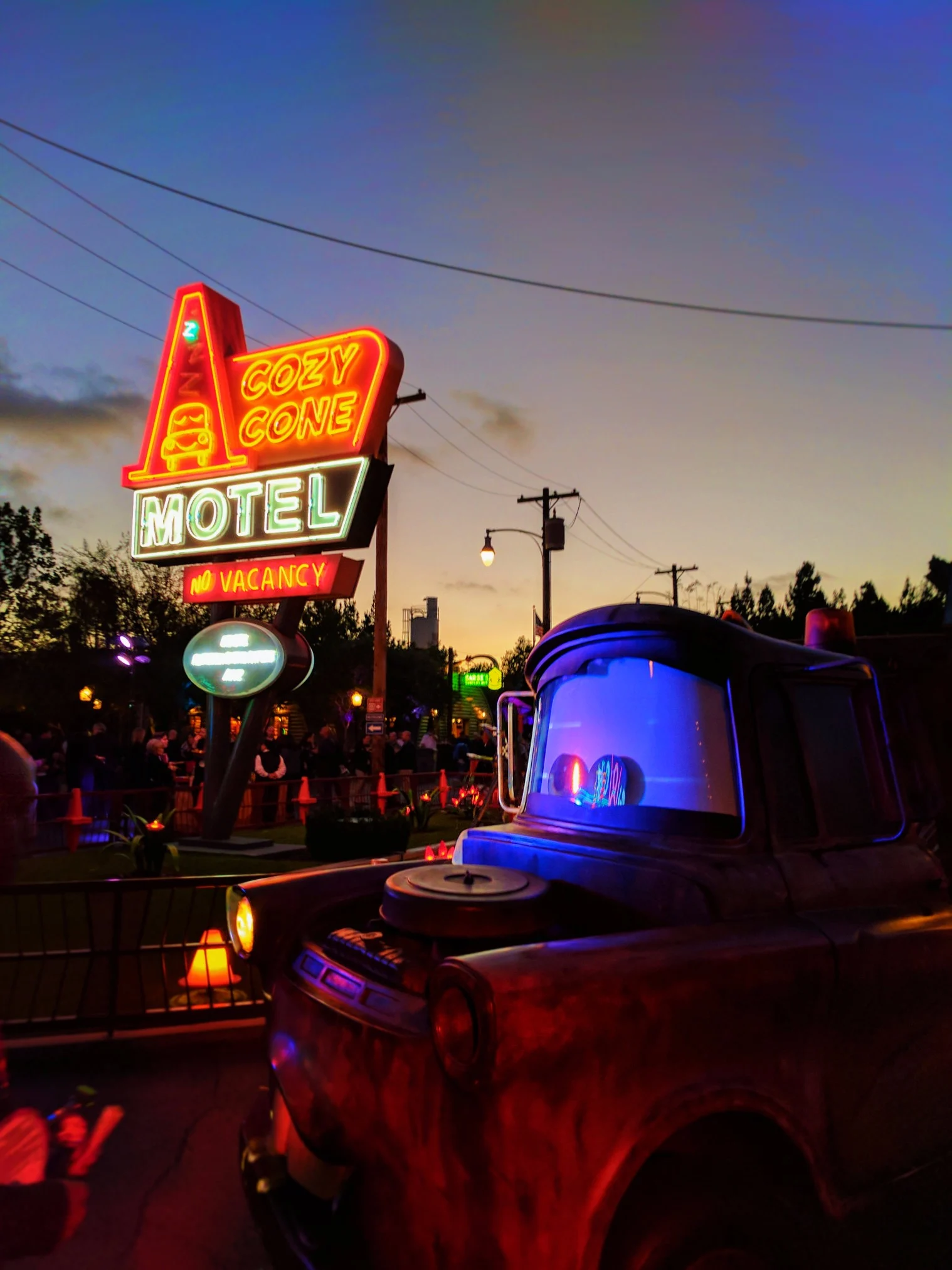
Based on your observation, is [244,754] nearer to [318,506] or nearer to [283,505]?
[283,505]

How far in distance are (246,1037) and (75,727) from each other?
42.5 ft

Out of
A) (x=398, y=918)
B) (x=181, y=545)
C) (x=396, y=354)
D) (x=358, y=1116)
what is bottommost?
(x=358, y=1116)

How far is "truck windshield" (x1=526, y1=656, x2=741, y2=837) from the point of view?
2.60m

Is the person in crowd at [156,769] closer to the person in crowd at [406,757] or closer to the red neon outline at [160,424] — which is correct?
the red neon outline at [160,424]

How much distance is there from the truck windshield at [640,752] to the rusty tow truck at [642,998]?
11 mm

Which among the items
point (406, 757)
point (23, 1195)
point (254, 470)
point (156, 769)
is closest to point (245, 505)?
point (254, 470)

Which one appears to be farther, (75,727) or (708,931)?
(75,727)

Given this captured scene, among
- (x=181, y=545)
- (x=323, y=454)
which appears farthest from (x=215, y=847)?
(x=323, y=454)

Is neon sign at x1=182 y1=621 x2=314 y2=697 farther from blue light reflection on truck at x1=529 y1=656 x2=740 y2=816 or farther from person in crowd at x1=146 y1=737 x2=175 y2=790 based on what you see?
blue light reflection on truck at x1=529 y1=656 x2=740 y2=816

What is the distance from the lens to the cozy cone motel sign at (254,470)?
45.9ft

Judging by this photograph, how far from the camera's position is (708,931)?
6.99ft

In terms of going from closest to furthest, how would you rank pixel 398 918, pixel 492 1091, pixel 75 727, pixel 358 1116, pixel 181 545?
1. pixel 492 1091
2. pixel 358 1116
3. pixel 398 918
4. pixel 181 545
5. pixel 75 727

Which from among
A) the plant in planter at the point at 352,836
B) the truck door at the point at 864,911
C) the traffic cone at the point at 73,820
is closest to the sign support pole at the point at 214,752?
the traffic cone at the point at 73,820

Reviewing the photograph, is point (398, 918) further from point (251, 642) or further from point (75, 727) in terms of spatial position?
point (75, 727)
